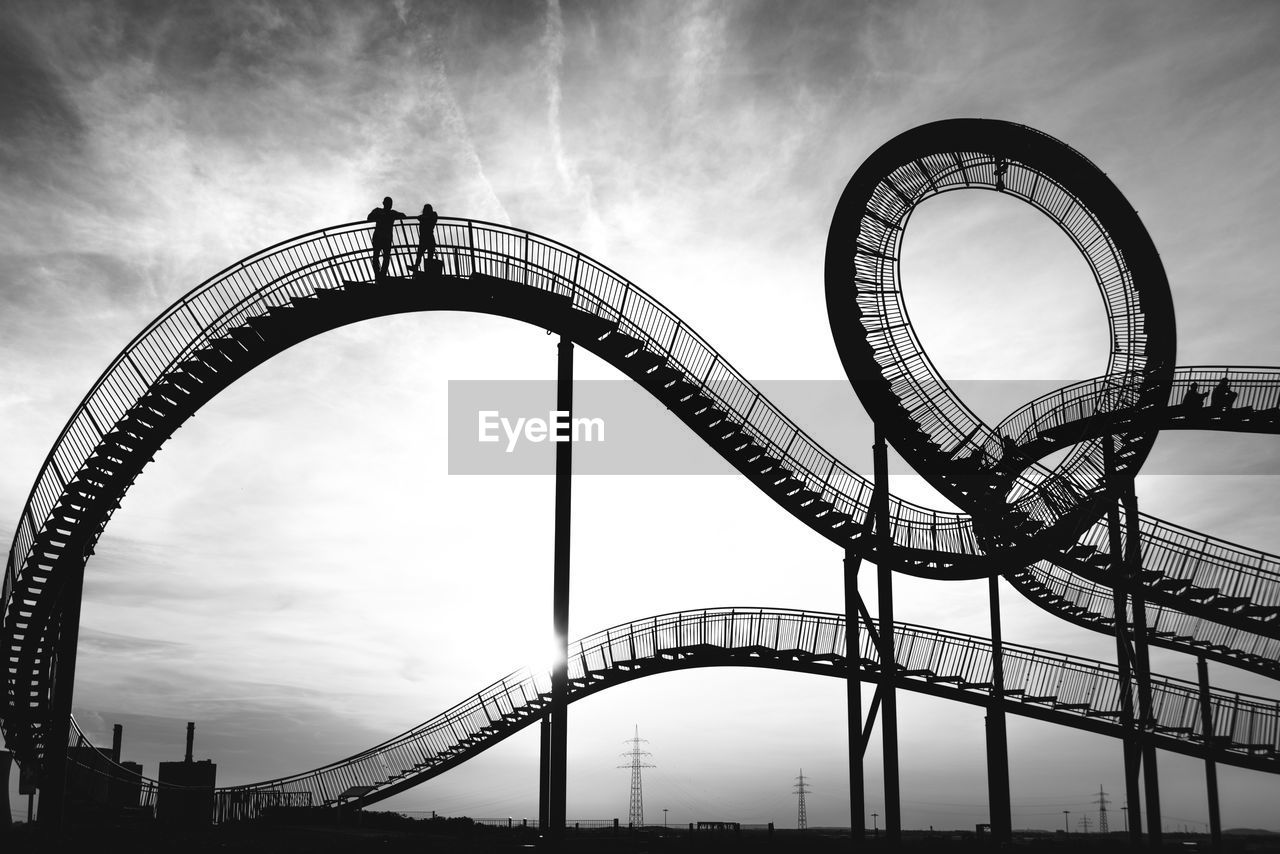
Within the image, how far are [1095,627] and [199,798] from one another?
2443cm

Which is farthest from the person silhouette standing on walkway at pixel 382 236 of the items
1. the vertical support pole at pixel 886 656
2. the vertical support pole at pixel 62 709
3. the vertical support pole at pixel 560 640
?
the vertical support pole at pixel 886 656

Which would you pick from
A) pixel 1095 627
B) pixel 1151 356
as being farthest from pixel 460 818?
pixel 1151 356

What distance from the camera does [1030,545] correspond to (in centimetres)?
2597

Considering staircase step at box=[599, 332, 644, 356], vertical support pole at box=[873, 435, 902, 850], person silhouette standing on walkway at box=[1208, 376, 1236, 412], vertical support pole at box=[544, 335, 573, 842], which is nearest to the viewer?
vertical support pole at box=[544, 335, 573, 842]

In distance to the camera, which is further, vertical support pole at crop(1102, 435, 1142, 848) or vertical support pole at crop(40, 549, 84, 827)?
vertical support pole at crop(1102, 435, 1142, 848)

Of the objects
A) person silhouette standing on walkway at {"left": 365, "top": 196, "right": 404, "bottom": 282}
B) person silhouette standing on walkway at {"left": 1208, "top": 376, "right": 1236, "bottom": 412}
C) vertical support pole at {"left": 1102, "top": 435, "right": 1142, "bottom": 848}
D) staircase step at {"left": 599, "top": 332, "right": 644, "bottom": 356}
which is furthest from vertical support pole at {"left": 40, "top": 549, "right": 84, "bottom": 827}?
person silhouette standing on walkway at {"left": 1208, "top": 376, "right": 1236, "bottom": 412}

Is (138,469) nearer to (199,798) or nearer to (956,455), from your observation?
(199,798)

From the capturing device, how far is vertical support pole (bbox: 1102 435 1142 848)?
2445 cm

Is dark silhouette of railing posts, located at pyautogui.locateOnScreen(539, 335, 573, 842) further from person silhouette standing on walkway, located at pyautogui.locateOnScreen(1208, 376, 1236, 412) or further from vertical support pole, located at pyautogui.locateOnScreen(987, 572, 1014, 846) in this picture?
person silhouette standing on walkway, located at pyautogui.locateOnScreen(1208, 376, 1236, 412)

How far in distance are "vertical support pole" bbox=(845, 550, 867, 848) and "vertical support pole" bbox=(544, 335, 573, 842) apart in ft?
22.2

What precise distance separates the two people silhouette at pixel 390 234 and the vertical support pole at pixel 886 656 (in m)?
11.5

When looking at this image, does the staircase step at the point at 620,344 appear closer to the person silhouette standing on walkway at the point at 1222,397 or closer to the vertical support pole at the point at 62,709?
the vertical support pole at the point at 62,709

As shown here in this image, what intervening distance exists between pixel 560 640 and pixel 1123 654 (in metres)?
13.1

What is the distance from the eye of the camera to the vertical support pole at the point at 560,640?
22.1m
